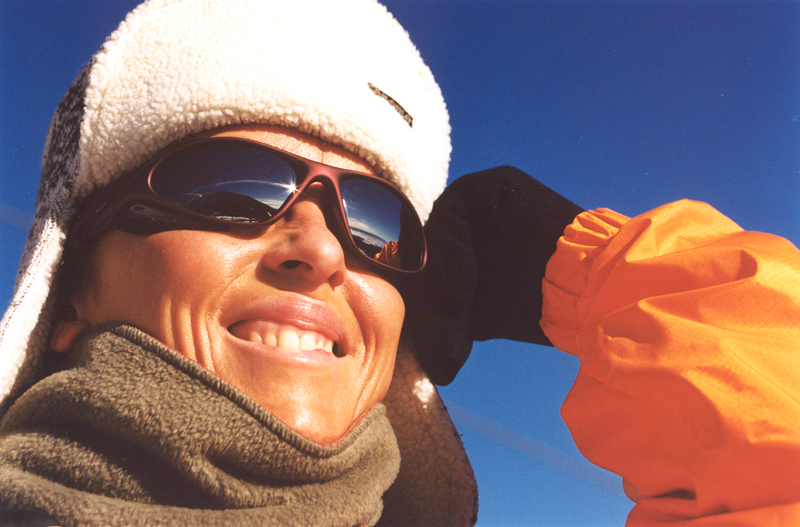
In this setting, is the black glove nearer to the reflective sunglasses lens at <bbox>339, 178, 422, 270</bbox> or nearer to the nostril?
the reflective sunglasses lens at <bbox>339, 178, 422, 270</bbox>

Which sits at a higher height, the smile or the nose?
the nose

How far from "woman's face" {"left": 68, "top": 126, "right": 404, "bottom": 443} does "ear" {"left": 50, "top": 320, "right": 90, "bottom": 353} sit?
0.09ft

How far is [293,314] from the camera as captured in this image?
1.18 m

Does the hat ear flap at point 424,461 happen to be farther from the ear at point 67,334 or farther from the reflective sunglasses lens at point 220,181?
the ear at point 67,334

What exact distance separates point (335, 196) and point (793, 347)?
0.99 metres

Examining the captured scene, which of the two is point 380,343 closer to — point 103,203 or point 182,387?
point 182,387

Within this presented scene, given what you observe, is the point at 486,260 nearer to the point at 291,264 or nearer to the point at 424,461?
the point at 291,264

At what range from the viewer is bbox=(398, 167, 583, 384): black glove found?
138 cm

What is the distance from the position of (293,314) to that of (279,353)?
0.33 feet

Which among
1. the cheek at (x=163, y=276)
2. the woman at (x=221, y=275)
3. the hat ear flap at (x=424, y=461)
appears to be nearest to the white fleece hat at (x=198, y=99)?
the woman at (x=221, y=275)

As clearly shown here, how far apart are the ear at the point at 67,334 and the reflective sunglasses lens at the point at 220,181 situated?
43 centimetres

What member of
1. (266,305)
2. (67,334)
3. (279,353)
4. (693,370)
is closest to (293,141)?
(266,305)

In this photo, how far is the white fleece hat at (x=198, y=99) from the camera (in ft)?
4.13

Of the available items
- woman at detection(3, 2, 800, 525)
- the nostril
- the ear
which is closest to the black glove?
woman at detection(3, 2, 800, 525)
